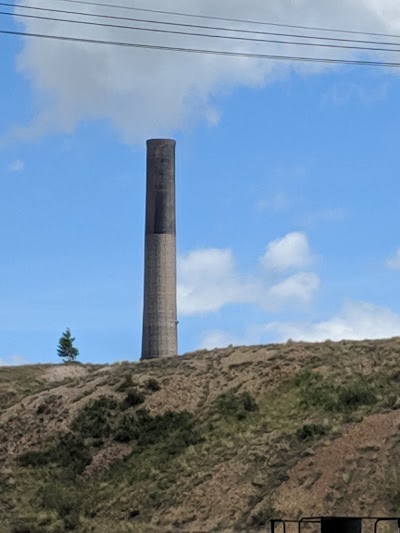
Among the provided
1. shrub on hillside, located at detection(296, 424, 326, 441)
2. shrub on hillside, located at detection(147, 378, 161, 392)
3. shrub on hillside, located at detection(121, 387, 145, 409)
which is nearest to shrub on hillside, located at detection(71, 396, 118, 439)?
shrub on hillside, located at detection(121, 387, 145, 409)

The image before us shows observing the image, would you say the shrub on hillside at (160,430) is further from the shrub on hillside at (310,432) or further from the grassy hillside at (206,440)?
the shrub on hillside at (310,432)

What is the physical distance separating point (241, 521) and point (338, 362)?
1662 centimetres

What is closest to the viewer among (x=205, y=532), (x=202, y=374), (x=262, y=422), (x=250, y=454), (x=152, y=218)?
(x=205, y=532)

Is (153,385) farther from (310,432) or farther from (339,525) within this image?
(339,525)

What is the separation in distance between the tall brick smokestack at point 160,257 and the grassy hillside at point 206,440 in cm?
213

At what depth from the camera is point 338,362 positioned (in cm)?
6119

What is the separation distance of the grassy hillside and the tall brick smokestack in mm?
2135

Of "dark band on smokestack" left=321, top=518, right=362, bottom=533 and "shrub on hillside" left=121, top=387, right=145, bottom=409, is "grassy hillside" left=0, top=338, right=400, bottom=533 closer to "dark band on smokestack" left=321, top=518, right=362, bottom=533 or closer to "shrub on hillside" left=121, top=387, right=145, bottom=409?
"shrub on hillside" left=121, top=387, right=145, bottom=409

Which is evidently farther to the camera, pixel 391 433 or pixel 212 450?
pixel 212 450

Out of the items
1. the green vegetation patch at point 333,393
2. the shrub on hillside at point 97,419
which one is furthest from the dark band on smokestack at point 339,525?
the shrub on hillside at point 97,419

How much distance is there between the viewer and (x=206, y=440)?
55594 mm

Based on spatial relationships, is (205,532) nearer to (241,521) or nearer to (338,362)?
(241,521)

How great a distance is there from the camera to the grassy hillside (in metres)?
47.0

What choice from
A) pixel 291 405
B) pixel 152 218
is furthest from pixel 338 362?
pixel 152 218
